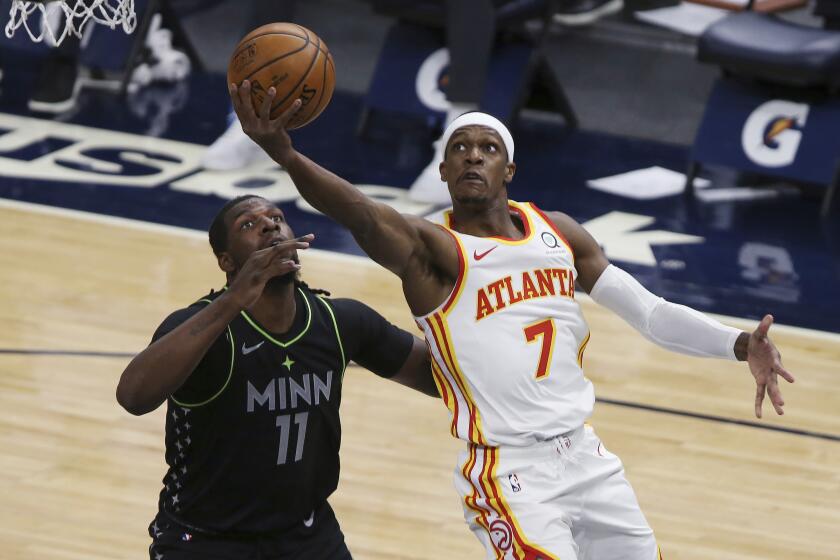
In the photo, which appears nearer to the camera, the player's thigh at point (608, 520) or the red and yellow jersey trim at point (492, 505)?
the red and yellow jersey trim at point (492, 505)

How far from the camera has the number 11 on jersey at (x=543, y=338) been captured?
4.52 meters

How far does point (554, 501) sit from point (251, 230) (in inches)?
43.1

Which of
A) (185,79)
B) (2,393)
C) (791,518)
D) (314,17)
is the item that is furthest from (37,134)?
(791,518)

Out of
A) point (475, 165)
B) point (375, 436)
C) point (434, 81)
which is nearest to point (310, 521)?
point (475, 165)

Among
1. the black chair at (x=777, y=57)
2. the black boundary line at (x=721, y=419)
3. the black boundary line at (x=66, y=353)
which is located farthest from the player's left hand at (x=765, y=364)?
the black chair at (x=777, y=57)

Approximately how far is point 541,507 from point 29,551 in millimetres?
1999

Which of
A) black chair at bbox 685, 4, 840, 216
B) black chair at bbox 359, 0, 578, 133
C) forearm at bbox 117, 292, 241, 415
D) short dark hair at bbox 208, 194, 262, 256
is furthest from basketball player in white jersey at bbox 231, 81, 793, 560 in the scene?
black chair at bbox 359, 0, 578, 133

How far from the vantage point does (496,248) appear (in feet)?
15.1

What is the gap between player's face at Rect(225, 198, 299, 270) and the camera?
434 cm

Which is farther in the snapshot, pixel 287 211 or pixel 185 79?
pixel 185 79

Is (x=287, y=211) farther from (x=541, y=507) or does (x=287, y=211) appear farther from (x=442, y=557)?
(x=541, y=507)

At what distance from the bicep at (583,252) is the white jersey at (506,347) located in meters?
0.22

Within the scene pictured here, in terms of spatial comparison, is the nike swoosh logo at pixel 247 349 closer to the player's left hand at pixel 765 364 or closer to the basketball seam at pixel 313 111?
the basketball seam at pixel 313 111

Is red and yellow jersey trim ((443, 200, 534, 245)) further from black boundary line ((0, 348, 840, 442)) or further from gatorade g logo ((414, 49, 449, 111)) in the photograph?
gatorade g logo ((414, 49, 449, 111))
